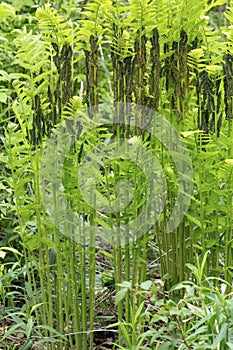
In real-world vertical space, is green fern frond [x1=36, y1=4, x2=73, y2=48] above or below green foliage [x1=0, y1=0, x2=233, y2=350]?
above

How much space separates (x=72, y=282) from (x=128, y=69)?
0.68 m

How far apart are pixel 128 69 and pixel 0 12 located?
668 millimetres

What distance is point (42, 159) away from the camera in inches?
72.9

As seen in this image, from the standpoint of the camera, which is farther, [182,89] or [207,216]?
[207,216]

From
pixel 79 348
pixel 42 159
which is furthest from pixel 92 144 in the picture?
pixel 79 348

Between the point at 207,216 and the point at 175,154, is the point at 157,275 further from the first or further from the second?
the point at 175,154

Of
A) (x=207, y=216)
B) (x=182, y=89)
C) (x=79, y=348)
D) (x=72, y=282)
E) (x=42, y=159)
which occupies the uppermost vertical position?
(x=182, y=89)

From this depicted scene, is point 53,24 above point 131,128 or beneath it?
above

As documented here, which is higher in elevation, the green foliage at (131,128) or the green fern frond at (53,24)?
the green fern frond at (53,24)

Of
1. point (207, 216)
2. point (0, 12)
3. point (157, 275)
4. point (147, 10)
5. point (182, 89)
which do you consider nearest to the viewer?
point (147, 10)

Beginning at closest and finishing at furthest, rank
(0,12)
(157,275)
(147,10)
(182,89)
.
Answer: (147,10), (182,89), (0,12), (157,275)

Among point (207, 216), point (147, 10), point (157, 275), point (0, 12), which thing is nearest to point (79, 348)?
point (207, 216)

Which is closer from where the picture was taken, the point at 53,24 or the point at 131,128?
the point at 53,24

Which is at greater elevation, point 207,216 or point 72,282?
point 207,216
